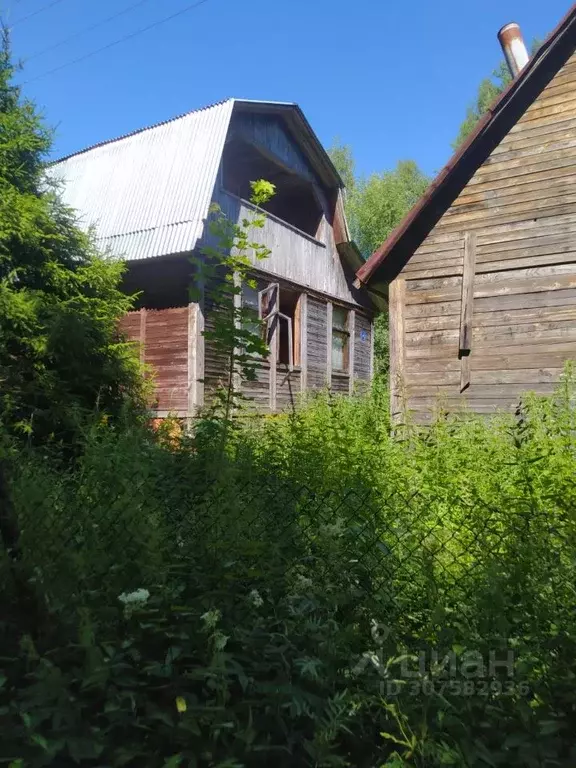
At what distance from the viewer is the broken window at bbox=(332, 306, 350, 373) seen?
1519 cm

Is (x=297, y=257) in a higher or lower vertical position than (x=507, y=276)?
higher

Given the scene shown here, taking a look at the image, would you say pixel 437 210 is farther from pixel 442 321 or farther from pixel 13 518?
pixel 13 518

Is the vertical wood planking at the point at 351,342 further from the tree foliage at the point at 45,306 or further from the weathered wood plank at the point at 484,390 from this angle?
the tree foliage at the point at 45,306

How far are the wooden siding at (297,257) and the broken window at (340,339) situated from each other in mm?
449

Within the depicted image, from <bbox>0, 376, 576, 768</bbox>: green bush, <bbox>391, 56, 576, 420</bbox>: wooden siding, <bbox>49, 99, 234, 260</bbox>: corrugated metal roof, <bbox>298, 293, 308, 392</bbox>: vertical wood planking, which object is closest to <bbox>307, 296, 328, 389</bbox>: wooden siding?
<bbox>298, 293, 308, 392</bbox>: vertical wood planking

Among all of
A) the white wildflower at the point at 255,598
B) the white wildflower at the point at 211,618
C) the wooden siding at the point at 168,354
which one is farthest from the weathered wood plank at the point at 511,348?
the white wildflower at the point at 211,618

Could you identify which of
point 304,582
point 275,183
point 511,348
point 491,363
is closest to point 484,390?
point 491,363

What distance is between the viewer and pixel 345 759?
6.11 ft

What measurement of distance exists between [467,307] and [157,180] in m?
6.97

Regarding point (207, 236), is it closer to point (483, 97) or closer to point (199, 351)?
point (199, 351)

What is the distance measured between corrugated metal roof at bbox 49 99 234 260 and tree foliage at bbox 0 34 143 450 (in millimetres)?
1114

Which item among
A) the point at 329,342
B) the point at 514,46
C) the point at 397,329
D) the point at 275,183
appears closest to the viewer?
the point at 397,329

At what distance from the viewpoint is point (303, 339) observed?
1356 centimetres

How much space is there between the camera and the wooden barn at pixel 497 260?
6949mm
